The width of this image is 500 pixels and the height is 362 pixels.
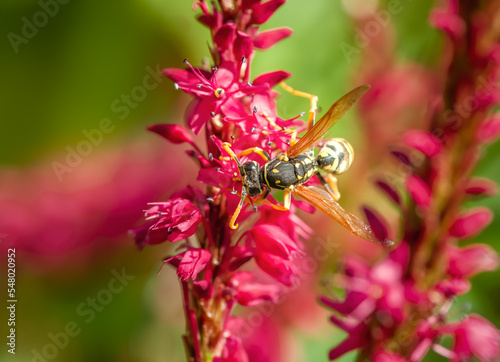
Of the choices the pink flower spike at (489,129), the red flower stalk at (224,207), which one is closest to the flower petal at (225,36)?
the red flower stalk at (224,207)

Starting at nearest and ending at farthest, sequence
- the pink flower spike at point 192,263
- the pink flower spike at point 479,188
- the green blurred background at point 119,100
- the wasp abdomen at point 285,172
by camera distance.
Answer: the pink flower spike at point 192,263, the wasp abdomen at point 285,172, the pink flower spike at point 479,188, the green blurred background at point 119,100

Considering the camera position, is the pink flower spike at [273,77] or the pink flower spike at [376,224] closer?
the pink flower spike at [273,77]

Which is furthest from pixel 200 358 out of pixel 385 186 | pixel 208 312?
pixel 385 186

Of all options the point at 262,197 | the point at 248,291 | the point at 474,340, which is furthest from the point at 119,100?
the point at 474,340

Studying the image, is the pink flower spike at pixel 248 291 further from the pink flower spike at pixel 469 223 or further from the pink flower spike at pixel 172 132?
the pink flower spike at pixel 469 223

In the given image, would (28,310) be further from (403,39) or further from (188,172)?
(403,39)

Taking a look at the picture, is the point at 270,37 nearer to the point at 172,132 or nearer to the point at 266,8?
the point at 266,8
